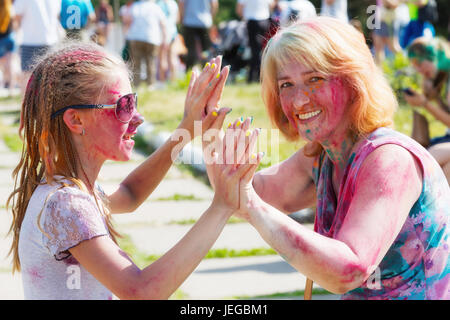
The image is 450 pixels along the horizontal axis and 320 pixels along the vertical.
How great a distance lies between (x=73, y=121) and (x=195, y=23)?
9.76m

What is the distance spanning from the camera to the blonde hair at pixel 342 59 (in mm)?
2088

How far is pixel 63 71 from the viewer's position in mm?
2033

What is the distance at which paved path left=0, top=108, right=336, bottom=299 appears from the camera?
367 centimetres

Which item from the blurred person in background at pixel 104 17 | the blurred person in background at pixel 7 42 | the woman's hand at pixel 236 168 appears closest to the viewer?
the woman's hand at pixel 236 168

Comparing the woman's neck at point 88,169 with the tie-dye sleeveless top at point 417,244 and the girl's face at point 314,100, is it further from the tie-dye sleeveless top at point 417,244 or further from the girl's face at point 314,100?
the tie-dye sleeveless top at point 417,244

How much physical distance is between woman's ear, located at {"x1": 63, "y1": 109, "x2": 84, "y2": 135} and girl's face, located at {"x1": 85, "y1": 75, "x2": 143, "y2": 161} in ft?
0.08

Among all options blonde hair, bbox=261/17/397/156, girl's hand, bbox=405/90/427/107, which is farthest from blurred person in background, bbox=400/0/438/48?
blonde hair, bbox=261/17/397/156

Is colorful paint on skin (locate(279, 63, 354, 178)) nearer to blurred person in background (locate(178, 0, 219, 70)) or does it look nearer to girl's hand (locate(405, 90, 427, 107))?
girl's hand (locate(405, 90, 427, 107))

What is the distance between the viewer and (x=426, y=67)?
5.17 metres

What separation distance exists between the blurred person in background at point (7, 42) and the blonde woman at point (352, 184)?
859cm

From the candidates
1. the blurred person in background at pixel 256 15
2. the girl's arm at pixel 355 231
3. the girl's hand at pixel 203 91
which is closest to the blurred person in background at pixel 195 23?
the blurred person in background at pixel 256 15

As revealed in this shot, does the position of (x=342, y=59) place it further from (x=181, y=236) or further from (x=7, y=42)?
(x=7, y=42)

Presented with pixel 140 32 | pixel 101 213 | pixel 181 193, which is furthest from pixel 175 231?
pixel 140 32
